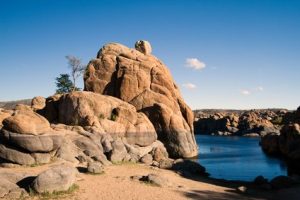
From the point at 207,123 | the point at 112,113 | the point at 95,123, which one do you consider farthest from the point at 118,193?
the point at 207,123

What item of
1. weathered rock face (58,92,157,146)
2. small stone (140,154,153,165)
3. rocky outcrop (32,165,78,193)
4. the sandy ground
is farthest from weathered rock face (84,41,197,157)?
rocky outcrop (32,165,78,193)

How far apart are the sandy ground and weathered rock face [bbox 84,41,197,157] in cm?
2461

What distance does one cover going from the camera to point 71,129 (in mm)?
43000

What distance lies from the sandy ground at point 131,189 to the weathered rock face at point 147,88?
24614mm

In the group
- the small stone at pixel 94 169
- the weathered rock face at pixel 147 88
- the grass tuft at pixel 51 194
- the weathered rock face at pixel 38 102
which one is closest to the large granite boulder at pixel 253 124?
the weathered rock face at pixel 147 88

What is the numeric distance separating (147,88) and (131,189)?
37194 mm

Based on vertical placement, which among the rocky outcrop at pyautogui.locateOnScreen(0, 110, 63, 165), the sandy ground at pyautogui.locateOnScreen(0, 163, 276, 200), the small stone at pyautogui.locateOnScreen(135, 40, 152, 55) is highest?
the small stone at pyautogui.locateOnScreen(135, 40, 152, 55)

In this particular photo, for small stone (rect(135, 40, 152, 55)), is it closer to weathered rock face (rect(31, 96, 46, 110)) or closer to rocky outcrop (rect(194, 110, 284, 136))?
weathered rock face (rect(31, 96, 46, 110))

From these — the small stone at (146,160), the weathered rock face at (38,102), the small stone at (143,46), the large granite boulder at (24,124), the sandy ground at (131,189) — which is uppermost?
the small stone at (143,46)

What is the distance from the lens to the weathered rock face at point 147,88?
195 ft

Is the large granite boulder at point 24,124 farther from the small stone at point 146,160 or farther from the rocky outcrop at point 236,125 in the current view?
the rocky outcrop at point 236,125

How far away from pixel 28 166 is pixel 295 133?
55.3 metres

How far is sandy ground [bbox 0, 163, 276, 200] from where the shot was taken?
81.4 ft

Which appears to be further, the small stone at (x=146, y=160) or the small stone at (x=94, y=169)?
the small stone at (x=146, y=160)
